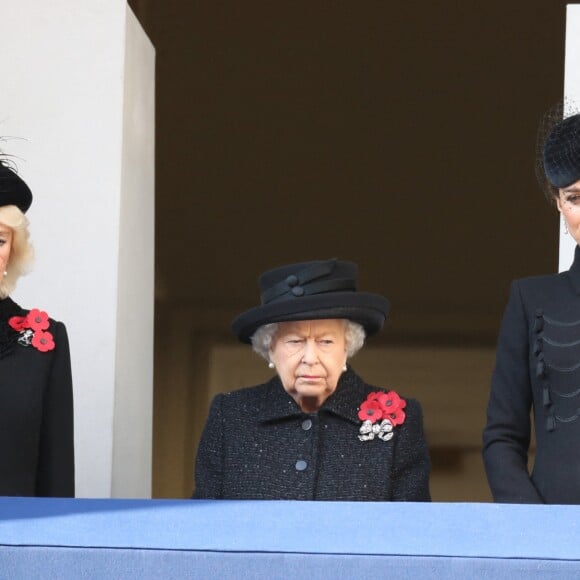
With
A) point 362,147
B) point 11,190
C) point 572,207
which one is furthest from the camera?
point 362,147

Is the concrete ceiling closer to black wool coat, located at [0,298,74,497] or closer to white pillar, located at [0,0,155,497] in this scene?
white pillar, located at [0,0,155,497]

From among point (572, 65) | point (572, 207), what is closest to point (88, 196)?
point (572, 65)

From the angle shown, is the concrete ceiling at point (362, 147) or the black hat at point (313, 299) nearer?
the black hat at point (313, 299)

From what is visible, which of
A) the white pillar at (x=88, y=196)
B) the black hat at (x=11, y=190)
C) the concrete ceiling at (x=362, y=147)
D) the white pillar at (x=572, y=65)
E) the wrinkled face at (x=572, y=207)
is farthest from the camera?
the concrete ceiling at (x=362, y=147)

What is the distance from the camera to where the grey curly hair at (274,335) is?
141 inches

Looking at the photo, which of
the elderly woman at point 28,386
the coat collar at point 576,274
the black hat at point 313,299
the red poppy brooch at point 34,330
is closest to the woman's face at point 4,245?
the elderly woman at point 28,386

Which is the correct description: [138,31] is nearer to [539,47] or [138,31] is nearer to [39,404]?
[39,404]

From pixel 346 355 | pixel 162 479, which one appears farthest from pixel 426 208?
pixel 346 355

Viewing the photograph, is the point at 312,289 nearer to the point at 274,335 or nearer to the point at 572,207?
the point at 274,335

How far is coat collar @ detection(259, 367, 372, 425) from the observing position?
11.9 ft

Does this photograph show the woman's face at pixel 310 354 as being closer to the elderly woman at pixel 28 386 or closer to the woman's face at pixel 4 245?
the elderly woman at pixel 28 386

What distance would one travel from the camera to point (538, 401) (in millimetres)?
3133

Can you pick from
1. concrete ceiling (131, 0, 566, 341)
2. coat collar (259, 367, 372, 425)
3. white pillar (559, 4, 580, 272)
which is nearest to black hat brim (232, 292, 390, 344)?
coat collar (259, 367, 372, 425)

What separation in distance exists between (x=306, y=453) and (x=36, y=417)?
0.60m
